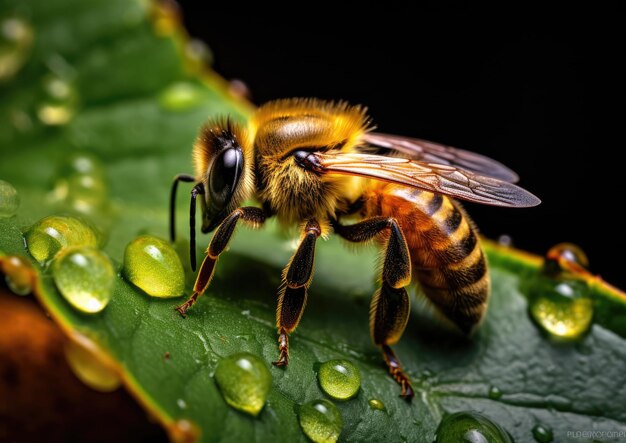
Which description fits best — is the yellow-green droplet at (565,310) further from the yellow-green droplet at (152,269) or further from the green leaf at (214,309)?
the yellow-green droplet at (152,269)

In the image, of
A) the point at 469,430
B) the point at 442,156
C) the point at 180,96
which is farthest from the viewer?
the point at 180,96

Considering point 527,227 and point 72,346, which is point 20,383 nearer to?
point 72,346

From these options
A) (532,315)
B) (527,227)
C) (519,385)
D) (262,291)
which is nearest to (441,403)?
(519,385)

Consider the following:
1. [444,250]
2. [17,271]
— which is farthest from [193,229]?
[444,250]

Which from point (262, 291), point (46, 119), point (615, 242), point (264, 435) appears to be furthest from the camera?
point (615, 242)

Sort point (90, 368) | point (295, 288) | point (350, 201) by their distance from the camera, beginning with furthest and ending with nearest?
1. point (350, 201)
2. point (295, 288)
3. point (90, 368)

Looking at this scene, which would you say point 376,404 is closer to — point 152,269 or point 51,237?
point 152,269
